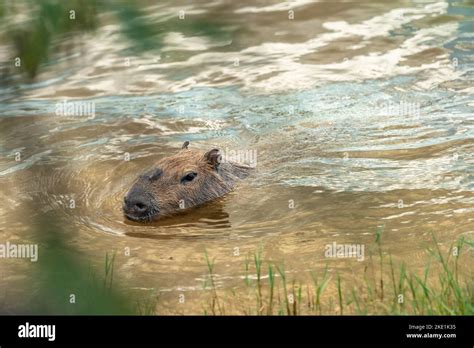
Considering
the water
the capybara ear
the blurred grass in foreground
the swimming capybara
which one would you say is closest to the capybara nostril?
the swimming capybara

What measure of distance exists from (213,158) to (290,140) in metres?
1.71

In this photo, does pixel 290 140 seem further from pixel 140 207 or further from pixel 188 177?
pixel 140 207

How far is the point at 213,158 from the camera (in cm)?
873

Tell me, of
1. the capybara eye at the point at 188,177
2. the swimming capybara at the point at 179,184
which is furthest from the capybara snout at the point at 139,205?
the capybara eye at the point at 188,177

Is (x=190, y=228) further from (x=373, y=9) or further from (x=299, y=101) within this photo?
(x=373, y=9)

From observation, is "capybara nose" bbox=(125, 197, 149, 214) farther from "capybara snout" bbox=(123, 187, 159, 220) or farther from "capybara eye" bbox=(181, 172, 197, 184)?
"capybara eye" bbox=(181, 172, 197, 184)

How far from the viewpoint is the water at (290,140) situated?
23.2ft

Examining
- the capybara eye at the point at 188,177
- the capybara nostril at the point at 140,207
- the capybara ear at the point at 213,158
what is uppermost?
the capybara ear at the point at 213,158

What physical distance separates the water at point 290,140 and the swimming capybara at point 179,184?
155 millimetres

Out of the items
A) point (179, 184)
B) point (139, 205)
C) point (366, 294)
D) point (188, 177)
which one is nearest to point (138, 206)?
point (139, 205)

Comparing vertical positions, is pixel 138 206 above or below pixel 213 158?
below

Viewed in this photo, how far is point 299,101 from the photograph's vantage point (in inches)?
449

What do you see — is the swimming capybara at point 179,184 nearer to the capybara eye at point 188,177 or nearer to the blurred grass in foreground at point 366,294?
the capybara eye at point 188,177
